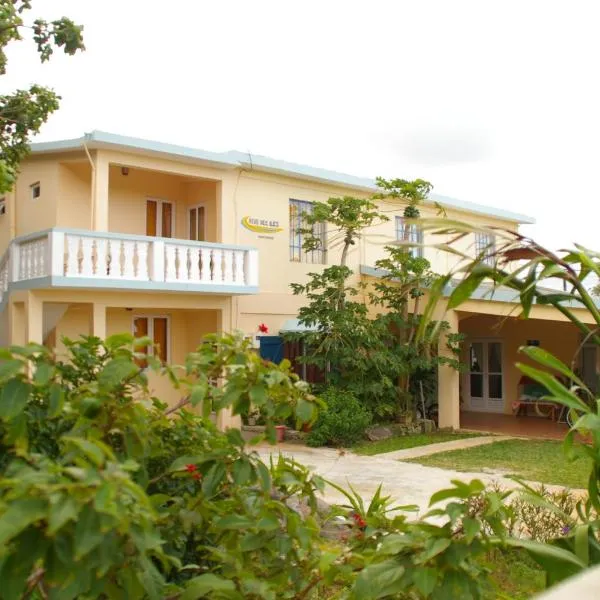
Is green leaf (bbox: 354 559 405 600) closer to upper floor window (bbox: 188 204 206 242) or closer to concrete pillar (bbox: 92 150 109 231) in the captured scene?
concrete pillar (bbox: 92 150 109 231)

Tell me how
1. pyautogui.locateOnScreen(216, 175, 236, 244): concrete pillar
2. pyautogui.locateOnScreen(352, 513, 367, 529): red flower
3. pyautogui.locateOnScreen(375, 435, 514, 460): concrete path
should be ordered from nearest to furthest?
pyautogui.locateOnScreen(352, 513, 367, 529): red flower, pyautogui.locateOnScreen(375, 435, 514, 460): concrete path, pyautogui.locateOnScreen(216, 175, 236, 244): concrete pillar

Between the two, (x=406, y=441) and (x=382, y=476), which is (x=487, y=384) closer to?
(x=406, y=441)

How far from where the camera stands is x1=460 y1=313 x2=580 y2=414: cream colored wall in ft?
68.2

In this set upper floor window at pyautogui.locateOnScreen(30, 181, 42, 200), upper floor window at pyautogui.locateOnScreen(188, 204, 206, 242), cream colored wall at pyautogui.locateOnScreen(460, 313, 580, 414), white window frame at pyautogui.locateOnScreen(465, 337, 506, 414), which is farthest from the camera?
white window frame at pyautogui.locateOnScreen(465, 337, 506, 414)

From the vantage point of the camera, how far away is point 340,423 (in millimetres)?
14203

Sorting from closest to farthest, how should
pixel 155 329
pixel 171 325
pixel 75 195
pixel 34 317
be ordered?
pixel 34 317 < pixel 75 195 < pixel 155 329 < pixel 171 325

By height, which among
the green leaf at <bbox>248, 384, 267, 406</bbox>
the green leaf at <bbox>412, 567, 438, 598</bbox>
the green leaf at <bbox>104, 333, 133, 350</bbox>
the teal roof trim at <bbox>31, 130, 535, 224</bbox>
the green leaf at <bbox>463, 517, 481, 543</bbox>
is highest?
the teal roof trim at <bbox>31, 130, 535, 224</bbox>

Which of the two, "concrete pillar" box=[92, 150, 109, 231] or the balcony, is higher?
"concrete pillar" box=[92, 150, 109, 231]

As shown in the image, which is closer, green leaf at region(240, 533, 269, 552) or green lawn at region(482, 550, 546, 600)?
Answer: green leaf at region(240, 533, 269, 552)

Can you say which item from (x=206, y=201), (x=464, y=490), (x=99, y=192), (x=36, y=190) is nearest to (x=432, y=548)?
(x=464, y=490)

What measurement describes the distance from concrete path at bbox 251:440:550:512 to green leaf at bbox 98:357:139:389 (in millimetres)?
6828

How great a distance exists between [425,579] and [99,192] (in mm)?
12853

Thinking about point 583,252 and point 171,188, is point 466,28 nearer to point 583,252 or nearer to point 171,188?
point 583,252

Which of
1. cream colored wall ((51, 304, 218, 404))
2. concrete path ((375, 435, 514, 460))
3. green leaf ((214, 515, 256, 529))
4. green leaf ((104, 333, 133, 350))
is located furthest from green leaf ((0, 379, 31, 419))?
cream colored wall ((51, 304, 218, 404))
